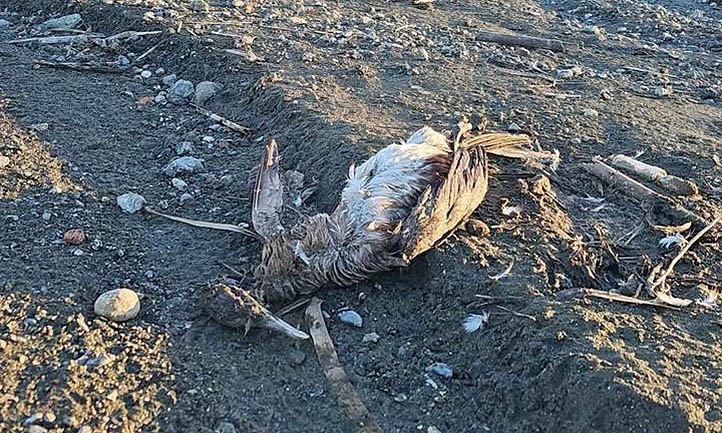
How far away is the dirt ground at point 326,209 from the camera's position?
302cm

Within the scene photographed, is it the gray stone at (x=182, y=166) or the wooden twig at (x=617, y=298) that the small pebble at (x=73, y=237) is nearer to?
the gray stone at (x=182, y=166)

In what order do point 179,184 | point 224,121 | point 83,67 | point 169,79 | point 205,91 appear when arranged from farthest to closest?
1. point 83,67
2. point 169,79
3. point 205,91
4. point 224,121
5. point 179,184

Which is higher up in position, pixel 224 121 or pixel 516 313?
pixel 516 313

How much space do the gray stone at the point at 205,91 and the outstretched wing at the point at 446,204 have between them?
2.47 metres

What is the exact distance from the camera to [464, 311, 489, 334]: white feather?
3.37 meters

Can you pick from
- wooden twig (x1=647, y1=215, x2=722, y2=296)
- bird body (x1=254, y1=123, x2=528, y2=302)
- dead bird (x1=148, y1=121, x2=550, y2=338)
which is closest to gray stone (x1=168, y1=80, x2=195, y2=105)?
dead bird (x1=148, y1=121, x2=550, y2=338)

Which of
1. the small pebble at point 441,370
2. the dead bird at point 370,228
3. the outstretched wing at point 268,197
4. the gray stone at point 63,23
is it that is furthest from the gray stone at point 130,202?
the gray stone at point 63,23

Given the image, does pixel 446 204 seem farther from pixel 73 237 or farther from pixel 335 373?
pixel 73 237

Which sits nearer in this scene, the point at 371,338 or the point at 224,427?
the point at 224,427

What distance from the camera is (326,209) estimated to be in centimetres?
429

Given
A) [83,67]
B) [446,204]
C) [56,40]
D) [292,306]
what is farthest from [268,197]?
[56,40]

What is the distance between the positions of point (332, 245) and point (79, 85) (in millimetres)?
3240

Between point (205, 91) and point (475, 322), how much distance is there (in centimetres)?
323

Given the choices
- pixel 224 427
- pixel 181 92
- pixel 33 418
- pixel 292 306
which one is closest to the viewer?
pixel 33 418
